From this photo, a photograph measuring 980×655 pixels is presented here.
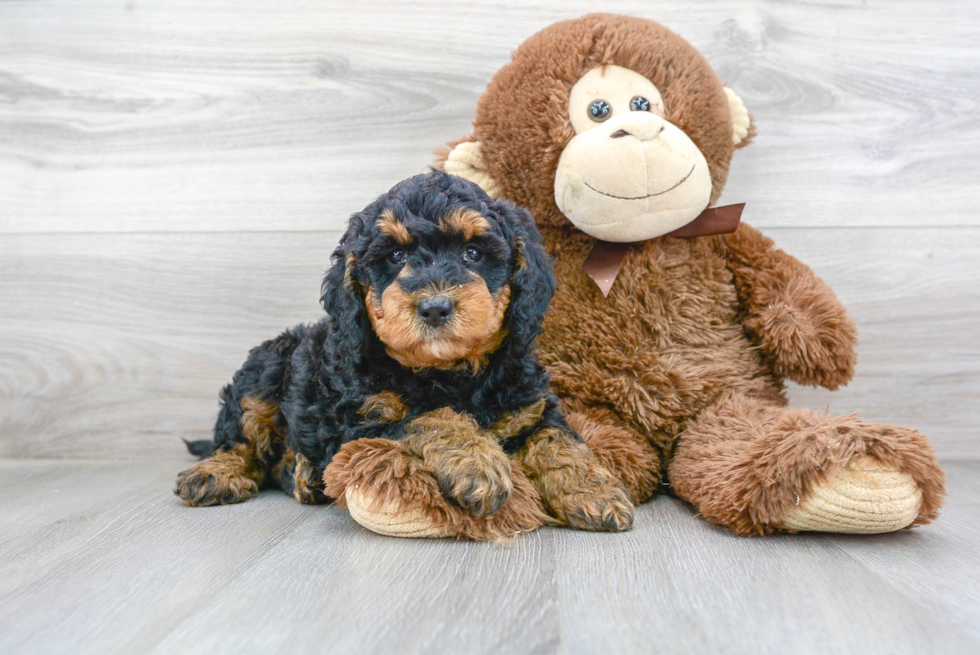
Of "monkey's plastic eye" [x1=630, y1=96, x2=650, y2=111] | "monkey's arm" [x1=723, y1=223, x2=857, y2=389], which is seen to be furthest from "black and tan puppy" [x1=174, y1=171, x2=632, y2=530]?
"monkey's arm" [x1=723, y1=223, x2=857, y2=389]

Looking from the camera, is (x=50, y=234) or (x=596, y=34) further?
(x=50, y=234)

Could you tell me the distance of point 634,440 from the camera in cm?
201

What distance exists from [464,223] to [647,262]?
0.68 m

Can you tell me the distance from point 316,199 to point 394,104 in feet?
1.46

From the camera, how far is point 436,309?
154cm

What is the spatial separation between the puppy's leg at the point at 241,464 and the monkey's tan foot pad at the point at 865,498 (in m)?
1.47

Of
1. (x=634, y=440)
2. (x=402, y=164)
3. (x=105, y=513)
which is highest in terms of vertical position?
(x=402, y=164)

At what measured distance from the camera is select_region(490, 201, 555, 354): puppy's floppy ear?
5.72 ft

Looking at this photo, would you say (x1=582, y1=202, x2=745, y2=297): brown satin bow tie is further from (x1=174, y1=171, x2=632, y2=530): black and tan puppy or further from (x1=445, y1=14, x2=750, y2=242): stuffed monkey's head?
(x1=174, y1=171, x2=632, y2=530): black and tan puppy

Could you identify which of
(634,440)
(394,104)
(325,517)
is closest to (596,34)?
(394,104)

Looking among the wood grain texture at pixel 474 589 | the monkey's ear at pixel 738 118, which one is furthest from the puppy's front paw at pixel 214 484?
the monkey's ear at pixel 738 118

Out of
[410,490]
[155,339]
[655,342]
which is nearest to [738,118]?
[655,342]

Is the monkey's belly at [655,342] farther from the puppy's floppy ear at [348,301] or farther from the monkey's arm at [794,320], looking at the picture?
the puppy's floppy ear at [348,301]

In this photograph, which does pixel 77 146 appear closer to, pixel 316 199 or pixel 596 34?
pixel 316 199
